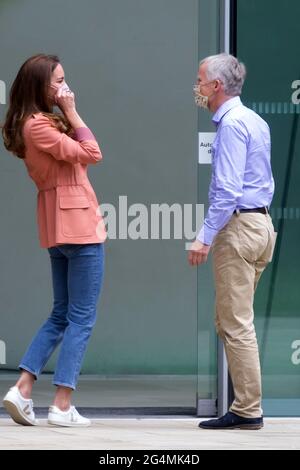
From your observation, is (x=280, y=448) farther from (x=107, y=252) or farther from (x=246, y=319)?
(x=107, y=252)

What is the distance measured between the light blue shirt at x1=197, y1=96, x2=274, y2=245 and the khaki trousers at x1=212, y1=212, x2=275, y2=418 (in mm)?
91

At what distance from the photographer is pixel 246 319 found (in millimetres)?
6461

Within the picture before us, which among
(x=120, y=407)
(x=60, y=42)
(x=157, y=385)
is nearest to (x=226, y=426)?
(x=120, y=407)

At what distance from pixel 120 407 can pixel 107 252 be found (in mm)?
1894

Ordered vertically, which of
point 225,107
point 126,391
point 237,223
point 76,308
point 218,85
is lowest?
point 126,391

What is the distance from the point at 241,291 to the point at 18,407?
117 centimetres

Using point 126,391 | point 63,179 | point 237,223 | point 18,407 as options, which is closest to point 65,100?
point 63,179

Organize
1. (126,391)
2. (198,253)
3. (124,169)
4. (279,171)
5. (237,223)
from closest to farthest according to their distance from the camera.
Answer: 1. (198,253)
2. (237,223)
3. (279,171)
4. (126,391)
5. (124,169)

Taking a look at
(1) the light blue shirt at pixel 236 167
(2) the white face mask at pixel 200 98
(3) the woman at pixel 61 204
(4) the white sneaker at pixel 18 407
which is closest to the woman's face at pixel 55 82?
(3) the woman at pixel 61 204

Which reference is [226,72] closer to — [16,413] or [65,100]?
[65,100]

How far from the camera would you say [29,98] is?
6582 mm

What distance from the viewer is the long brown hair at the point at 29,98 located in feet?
21.5

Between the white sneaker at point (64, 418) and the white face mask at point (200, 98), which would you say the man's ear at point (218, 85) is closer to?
the white face mask at point (200, 98)

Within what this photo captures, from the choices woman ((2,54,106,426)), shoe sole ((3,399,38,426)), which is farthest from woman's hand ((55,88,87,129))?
shoe sole ((3,399,38,426))
